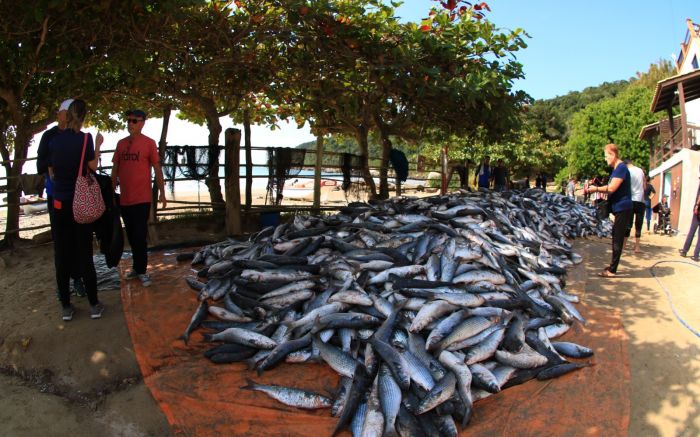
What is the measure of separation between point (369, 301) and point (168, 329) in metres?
1.83

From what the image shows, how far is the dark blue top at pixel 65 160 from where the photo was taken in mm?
3666

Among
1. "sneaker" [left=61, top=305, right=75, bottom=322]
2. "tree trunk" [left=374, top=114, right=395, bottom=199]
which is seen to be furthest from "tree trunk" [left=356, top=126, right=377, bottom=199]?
"sneaker" [left=61, top=305, right=75, bottom=322]

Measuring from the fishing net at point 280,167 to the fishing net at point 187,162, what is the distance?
1.22 meters

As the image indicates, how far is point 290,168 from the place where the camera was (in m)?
9.53

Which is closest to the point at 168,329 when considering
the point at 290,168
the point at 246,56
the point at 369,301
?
the point at 369,301

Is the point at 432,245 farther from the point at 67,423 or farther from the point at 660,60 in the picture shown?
the point at 660,60

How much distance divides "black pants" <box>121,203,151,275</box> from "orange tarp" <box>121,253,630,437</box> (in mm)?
819

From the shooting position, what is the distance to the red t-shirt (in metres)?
4.45

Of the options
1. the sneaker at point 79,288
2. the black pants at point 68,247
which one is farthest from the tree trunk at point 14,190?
the black pants at point 68,247

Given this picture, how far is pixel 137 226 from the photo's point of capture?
4.53m

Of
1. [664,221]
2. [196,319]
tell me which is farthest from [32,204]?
[664,221]

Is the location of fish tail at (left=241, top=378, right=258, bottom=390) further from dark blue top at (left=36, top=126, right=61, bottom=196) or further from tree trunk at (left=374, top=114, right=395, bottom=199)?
tree trunk at (left=374, top=114, right=395, bottom=199)

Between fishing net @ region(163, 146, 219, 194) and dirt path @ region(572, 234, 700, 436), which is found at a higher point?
fishing net @ region(163, 146, 219, 194)

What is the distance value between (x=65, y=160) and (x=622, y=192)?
7.00 metres
